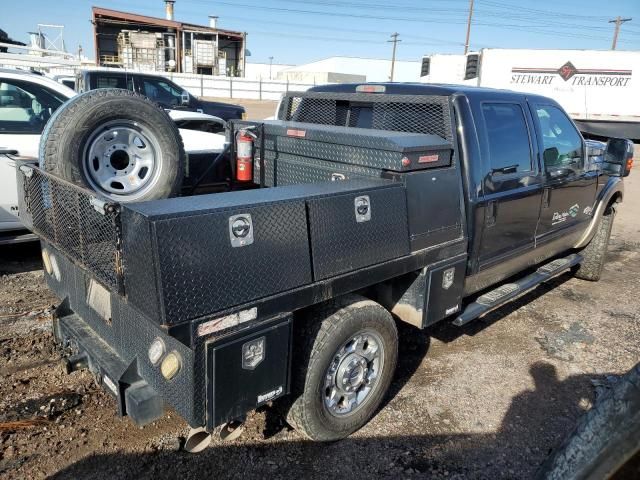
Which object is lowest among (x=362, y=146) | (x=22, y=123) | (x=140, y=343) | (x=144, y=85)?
(x=140, y=343)

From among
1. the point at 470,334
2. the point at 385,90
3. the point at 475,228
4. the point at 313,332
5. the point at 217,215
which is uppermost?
the point at 385,90

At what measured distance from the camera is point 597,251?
593 centimetres

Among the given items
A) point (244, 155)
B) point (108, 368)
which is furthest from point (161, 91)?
point (108, 368)

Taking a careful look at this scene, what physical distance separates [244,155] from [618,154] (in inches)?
150

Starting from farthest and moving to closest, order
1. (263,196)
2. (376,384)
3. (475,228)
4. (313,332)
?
1. (475,228)
2. (376,384)
3. (313,332)
4. (263,196)

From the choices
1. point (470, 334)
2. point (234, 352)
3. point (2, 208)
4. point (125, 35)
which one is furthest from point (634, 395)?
point (125, 35)

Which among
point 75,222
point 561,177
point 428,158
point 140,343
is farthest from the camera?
point 561,177

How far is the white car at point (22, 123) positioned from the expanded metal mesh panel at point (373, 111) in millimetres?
1102

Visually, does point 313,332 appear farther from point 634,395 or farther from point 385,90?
point 385,90

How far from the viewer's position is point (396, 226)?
2.92 m

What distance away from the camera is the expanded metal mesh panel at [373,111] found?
343cm

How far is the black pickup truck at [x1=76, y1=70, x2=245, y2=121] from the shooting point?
1050 cm

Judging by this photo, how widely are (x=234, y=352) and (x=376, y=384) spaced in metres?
1.23

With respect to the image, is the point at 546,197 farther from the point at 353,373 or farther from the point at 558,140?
the point at 353,373
